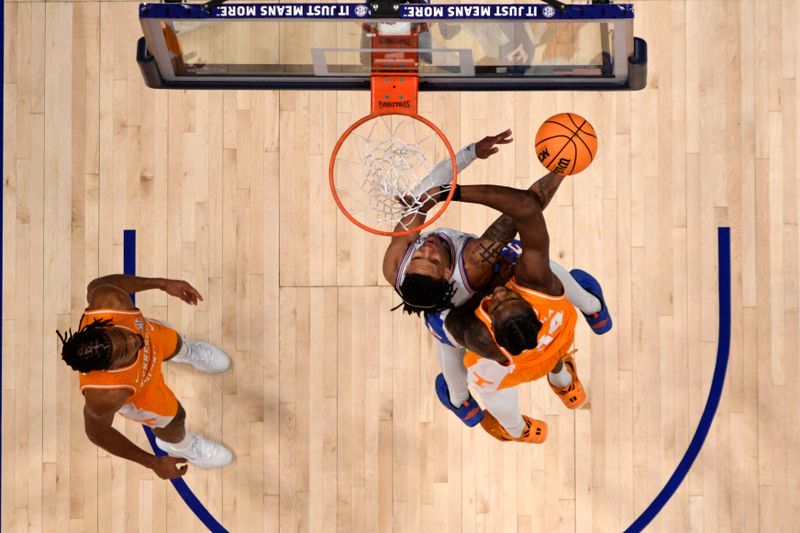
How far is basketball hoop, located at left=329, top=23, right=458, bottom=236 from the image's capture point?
4098 millimetres

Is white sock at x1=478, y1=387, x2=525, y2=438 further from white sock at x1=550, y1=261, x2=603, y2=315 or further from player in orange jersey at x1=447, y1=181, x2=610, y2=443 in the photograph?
white sock at x1=550, y1=261, x2=603, y2=315

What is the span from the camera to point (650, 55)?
213 inches

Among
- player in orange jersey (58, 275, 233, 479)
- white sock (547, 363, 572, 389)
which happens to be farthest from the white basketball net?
white sock (547, 363, 572, 389)

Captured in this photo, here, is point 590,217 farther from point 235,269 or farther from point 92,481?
point 92,481

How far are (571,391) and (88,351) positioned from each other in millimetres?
2596

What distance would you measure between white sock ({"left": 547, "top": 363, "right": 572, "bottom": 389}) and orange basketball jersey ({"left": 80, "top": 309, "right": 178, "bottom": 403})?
6.98 feet

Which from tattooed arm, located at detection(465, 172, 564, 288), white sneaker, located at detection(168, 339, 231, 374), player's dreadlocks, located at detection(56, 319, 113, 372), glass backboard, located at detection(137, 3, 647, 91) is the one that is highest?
glass backboard, located at detection(137, 3, 647, 91)

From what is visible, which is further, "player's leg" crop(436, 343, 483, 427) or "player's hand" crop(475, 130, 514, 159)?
"player's leg" crop(436, 343, 483, 427)

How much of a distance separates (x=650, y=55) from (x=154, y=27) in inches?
121

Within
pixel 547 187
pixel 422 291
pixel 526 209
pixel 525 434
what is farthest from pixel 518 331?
pixel 525 434

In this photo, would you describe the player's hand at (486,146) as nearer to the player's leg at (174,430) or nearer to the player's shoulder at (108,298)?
the player's shoulder at (108,298)

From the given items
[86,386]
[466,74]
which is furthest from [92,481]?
[466,74]

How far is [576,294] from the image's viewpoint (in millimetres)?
4469

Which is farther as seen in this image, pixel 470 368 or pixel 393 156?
pixel 393 156
